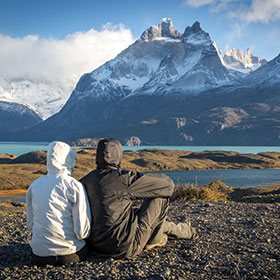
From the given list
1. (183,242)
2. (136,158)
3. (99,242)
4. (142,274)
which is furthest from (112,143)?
(136,158)

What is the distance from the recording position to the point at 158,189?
5.22 meters

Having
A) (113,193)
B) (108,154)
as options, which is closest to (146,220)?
(113,193)

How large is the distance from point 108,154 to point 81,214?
0.90 metres

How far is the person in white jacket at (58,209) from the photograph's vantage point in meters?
4.77

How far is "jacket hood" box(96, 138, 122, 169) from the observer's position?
4.99m

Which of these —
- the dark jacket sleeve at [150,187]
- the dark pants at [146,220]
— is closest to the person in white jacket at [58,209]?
the dark jacket sleeve at [150,187]

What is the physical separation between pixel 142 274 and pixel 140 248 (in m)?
0.65

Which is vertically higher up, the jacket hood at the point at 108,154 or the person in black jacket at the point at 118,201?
the jacket hood at the point at 108,154

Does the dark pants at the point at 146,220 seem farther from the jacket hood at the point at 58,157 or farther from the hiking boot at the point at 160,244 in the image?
the jacket hood at the point at 58,157

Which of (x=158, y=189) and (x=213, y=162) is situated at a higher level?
(x=158, y=189)

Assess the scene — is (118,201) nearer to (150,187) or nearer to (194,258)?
(150,187)

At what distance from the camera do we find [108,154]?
4988 millimetres

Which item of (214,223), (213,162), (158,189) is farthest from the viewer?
(213,162)

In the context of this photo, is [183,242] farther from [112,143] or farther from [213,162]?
[213,162]
